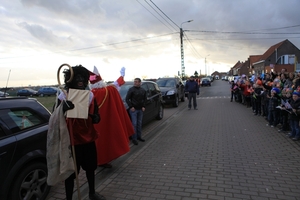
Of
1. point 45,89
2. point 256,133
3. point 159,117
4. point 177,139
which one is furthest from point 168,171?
point 45,89

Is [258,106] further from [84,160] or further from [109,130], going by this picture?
Answer: [84,160]

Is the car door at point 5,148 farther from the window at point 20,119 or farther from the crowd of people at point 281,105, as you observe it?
the crowd of people at point 281,105

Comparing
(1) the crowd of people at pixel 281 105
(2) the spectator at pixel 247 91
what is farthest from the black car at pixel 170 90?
(1) the crowd of people at pixel 281 105

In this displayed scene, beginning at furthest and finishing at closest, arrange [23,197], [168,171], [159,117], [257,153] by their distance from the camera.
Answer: [159,117]
[257,153]
[168,171]
[23,197]

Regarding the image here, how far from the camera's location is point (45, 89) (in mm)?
42969

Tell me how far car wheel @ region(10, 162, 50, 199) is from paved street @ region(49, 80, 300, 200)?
36cm

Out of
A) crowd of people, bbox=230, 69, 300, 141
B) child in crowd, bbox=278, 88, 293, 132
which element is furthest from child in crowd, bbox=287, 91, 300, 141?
child in crowd, bbox=278, 88, 293, 132

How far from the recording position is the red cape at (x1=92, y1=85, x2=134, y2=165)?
421 centimetres

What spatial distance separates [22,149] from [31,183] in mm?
510

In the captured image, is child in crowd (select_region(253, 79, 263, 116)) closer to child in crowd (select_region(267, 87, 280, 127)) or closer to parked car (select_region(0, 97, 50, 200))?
child in crowd (select_region(267, 87, 280, 127))

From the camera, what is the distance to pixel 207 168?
4.48 meters

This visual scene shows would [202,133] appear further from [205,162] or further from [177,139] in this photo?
[205,162]

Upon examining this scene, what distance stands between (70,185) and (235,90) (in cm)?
1422

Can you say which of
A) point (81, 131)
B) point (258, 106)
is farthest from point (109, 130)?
point (258, 106)
